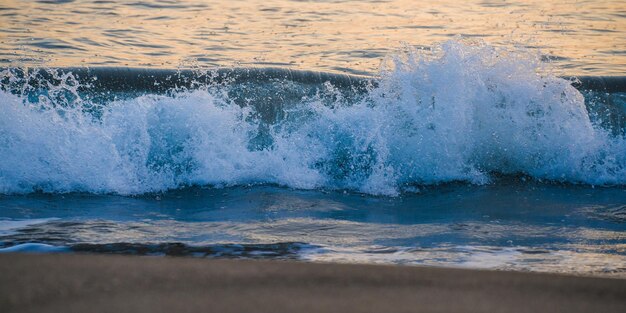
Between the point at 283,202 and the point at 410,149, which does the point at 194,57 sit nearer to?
the point at 410,149

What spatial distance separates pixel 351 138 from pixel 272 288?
16.0 ft

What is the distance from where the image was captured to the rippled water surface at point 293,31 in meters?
11.8

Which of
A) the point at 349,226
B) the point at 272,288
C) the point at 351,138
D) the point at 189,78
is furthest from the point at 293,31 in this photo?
the point at 272,288

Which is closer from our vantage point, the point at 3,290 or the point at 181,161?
the point at 3,290

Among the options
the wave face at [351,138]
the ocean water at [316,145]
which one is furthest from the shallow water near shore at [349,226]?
the wave face at [351,138]

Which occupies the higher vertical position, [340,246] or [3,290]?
[3,290]

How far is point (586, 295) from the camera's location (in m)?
4.03

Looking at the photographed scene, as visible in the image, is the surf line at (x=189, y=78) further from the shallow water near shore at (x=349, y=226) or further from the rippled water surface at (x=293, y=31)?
the shallow water near shore at (x=349, y=226)

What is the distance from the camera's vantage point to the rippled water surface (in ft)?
38.8

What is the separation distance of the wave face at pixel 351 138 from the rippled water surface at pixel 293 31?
8.70ft

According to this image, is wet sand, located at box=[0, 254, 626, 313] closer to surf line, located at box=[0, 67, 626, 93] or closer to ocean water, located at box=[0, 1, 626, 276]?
ocean water, located at box=[0, 1, 626, 276]

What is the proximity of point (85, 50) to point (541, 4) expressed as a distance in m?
8.74

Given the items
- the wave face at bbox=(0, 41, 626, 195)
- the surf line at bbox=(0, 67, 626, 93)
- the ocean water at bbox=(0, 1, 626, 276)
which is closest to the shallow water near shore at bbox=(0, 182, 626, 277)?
the ocean water at bbox=(0, 1, 626, 276)

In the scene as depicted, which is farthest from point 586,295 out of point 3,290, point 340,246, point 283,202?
point 283,202
